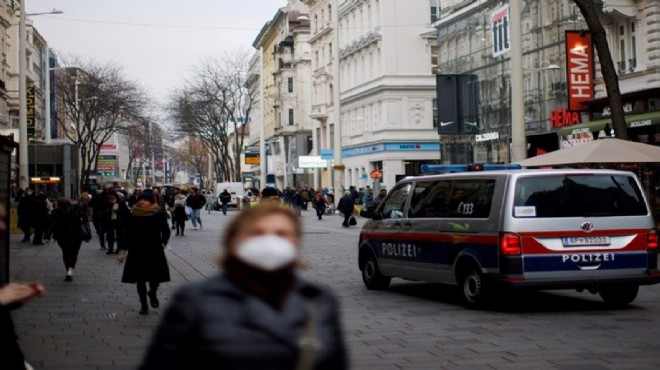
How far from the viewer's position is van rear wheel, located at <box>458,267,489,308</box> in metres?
14.4

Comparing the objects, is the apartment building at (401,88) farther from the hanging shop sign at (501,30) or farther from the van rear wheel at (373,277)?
the van rear wheel at (373,277)

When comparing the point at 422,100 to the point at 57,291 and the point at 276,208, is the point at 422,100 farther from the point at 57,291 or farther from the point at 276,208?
the point at 276,208

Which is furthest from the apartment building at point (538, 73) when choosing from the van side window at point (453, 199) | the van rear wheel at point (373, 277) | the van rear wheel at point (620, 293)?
the van rear wheel at point (620, 293)

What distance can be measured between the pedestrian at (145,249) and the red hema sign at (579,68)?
24.7 m

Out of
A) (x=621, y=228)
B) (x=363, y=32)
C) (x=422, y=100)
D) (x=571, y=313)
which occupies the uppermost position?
(x=363, y=32)

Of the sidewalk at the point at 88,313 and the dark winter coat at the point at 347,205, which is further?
the dark winter coat at the point at 347,205

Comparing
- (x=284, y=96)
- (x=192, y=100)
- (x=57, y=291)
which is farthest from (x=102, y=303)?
(x=284, y=96)

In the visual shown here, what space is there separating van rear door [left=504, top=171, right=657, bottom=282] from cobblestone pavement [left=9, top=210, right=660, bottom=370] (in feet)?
1.86

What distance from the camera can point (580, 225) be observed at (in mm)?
14062

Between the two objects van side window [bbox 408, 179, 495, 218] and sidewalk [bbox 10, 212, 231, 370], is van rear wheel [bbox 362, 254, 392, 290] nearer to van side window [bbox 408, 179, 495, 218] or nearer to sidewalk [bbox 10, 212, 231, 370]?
van side window [bbox 408, 179, 495, 218]

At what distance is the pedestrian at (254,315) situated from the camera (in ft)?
10.7

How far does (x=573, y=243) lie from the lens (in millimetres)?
14016

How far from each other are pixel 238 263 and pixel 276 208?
284 mm

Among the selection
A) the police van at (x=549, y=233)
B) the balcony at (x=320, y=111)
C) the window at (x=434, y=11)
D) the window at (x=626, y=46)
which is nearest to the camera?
the police van at (x=549, y=233)
